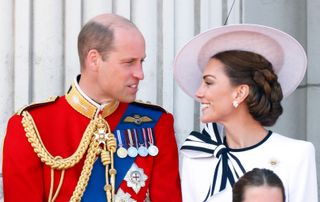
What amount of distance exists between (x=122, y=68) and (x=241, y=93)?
1.38 ft

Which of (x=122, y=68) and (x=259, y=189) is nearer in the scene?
A: (x=259, y=189)

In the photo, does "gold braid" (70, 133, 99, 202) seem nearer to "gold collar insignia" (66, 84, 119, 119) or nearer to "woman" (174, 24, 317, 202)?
"gold collar insignia" (66, 84, 119, 119)

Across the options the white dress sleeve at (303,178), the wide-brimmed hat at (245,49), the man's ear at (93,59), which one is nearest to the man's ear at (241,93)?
the wide-brimmed hat at (245,49)

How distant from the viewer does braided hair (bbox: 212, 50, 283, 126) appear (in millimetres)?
3098

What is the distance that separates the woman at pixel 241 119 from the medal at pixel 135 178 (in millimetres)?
146

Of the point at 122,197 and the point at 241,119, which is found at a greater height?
the point at 241,119

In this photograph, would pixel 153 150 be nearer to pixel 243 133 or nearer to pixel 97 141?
pixel 97 141

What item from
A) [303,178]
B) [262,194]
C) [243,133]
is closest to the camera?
[262,194]

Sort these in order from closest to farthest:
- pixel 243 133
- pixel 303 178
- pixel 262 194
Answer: pixel 262 194
pixel 303 178
pixel 243 133

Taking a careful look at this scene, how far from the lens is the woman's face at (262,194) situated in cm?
259

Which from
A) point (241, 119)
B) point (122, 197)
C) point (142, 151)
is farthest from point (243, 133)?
point (122, 197)

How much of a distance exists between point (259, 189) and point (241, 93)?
0.56 m

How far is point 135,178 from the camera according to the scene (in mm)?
3145

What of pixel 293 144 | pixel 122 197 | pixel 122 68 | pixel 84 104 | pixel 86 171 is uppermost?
pixel 122 68
